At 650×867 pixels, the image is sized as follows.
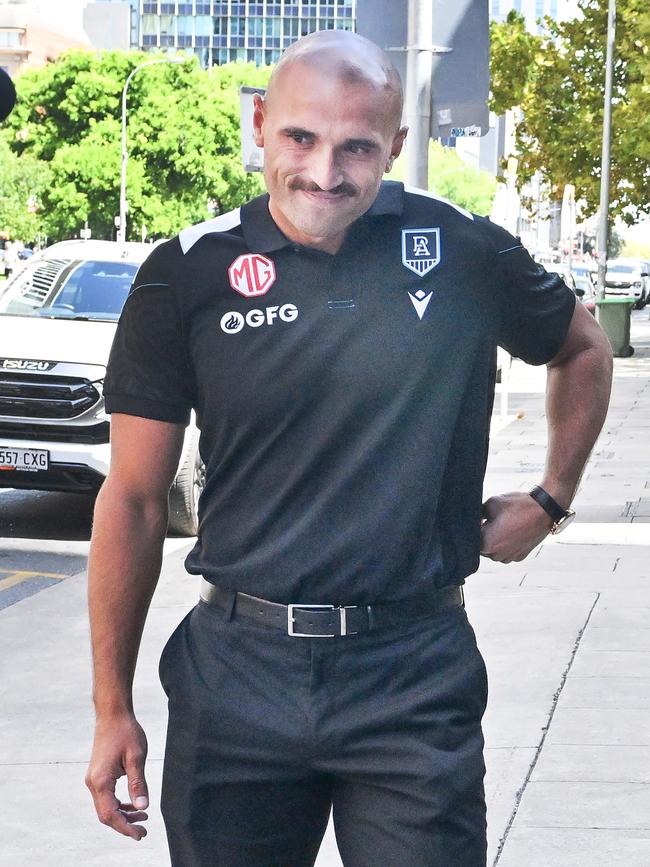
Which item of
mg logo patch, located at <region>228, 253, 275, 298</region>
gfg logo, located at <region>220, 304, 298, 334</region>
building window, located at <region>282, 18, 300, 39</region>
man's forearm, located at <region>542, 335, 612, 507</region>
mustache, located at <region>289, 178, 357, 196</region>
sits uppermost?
building window, located at <region>282, 18, 300, 39</region>

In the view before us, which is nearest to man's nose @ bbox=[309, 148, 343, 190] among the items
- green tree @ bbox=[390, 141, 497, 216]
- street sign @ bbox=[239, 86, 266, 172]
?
street sign @ bbox=[239, 86, 266, 172]

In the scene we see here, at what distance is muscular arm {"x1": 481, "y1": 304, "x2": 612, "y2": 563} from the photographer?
2.69m

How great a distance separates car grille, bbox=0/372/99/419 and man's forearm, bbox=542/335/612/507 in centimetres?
703

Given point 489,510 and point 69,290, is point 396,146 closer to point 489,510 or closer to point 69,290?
point 489,510

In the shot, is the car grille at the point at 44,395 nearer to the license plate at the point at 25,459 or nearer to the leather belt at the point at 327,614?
the license plate at the point at 25,459

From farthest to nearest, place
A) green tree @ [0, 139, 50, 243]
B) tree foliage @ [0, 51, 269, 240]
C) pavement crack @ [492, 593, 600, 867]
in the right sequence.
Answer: tree foliage @ [0, 51, 269, 240] < green tree @ [0, 139, 50, 243] < pavement crack @ [492, 593, 600, 867]

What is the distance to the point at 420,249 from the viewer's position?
2.46 m

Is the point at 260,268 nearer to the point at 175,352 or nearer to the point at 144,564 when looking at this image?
the point at 175,352

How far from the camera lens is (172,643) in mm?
2566

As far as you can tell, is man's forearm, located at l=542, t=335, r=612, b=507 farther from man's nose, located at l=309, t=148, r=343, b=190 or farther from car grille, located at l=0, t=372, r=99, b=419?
car grille, located at l=0, t=372, r=99, b=419

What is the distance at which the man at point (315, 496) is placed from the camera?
7.81 ft

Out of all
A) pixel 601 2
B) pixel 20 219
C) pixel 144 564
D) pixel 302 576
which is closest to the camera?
pixel 302 576

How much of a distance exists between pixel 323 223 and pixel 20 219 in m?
73.5

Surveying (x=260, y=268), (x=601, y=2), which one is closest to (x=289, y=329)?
(x=260, y=268)
